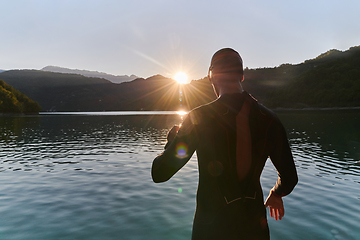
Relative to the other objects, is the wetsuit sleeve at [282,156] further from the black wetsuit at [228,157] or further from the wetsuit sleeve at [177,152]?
the wetsuit sleeve at [177,152]

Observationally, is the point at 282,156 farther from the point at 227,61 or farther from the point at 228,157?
the point at 227,61

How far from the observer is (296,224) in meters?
7.58

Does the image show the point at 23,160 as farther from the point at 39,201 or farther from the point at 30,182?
the point at 39,201

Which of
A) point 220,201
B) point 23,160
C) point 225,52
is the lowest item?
point 23,160

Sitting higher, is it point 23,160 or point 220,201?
point 220,201

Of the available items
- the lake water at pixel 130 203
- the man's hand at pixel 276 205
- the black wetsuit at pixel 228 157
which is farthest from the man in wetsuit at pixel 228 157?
the lake water at pixel 130 203

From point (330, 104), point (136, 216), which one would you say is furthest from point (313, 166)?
point (330, 104)

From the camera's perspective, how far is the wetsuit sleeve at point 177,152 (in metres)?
1.97

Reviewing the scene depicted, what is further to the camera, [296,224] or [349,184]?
[349,184]

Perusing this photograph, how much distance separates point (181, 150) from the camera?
78.4 inches

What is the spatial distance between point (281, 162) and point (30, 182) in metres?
14.5

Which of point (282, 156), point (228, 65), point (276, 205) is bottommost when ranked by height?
point (276, 205)

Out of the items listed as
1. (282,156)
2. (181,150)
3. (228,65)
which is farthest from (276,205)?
(228,65)

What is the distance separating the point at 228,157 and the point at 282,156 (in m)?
0.51
